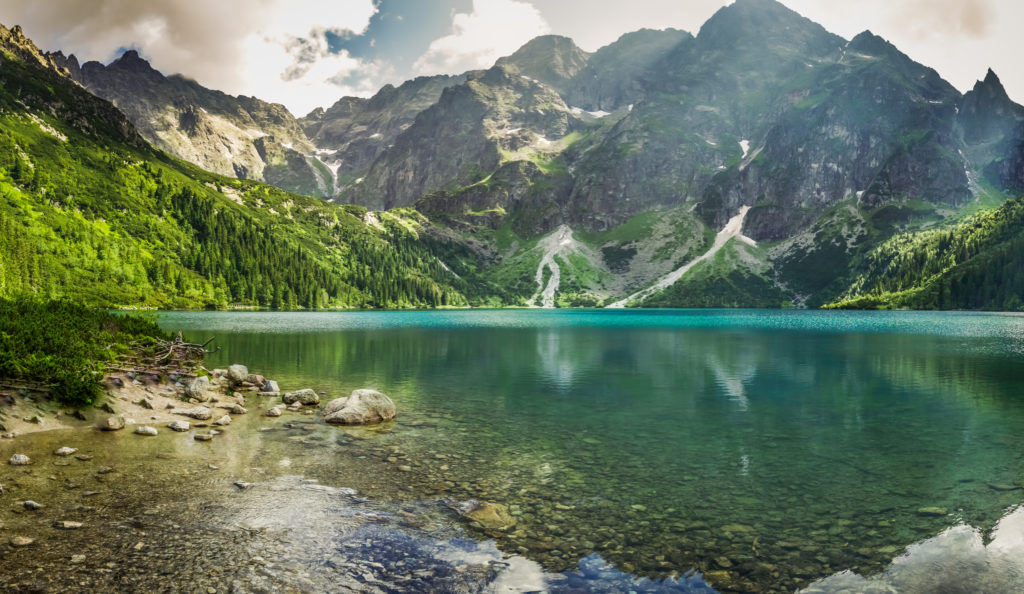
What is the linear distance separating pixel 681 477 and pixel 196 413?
988 inches

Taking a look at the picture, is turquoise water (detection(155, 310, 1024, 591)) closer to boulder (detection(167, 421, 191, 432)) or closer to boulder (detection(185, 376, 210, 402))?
boulder (detection(167, 421, 191, 432))

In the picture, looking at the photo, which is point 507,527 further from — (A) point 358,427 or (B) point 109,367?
(B) point 109,367

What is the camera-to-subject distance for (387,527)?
47.2ft

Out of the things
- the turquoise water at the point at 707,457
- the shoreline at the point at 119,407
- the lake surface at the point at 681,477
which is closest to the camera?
the lake surface at the point at 681,477

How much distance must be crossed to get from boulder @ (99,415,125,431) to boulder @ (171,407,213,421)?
3303mm

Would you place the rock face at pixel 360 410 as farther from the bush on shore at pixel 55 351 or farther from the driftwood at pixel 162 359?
the driftwood at pixel 162 359

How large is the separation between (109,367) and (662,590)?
3098cm

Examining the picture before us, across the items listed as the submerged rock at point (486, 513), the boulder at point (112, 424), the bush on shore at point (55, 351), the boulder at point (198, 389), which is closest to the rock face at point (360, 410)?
the boulder at point (198, 389)

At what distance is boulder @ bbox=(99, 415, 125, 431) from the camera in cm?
2383

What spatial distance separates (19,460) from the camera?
17.8m

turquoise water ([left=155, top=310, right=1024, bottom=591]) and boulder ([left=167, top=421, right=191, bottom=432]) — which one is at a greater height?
boulder ([left=167, top=421, right=191, bottom=432])

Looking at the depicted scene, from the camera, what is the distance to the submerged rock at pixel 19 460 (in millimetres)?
17797

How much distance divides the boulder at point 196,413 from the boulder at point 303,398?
6.07 metres

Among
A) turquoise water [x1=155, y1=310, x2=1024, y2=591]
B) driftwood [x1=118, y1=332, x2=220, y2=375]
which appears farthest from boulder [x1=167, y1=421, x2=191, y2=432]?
turquoise water [x1=155, y1=310, x2=1024, y2=591]
